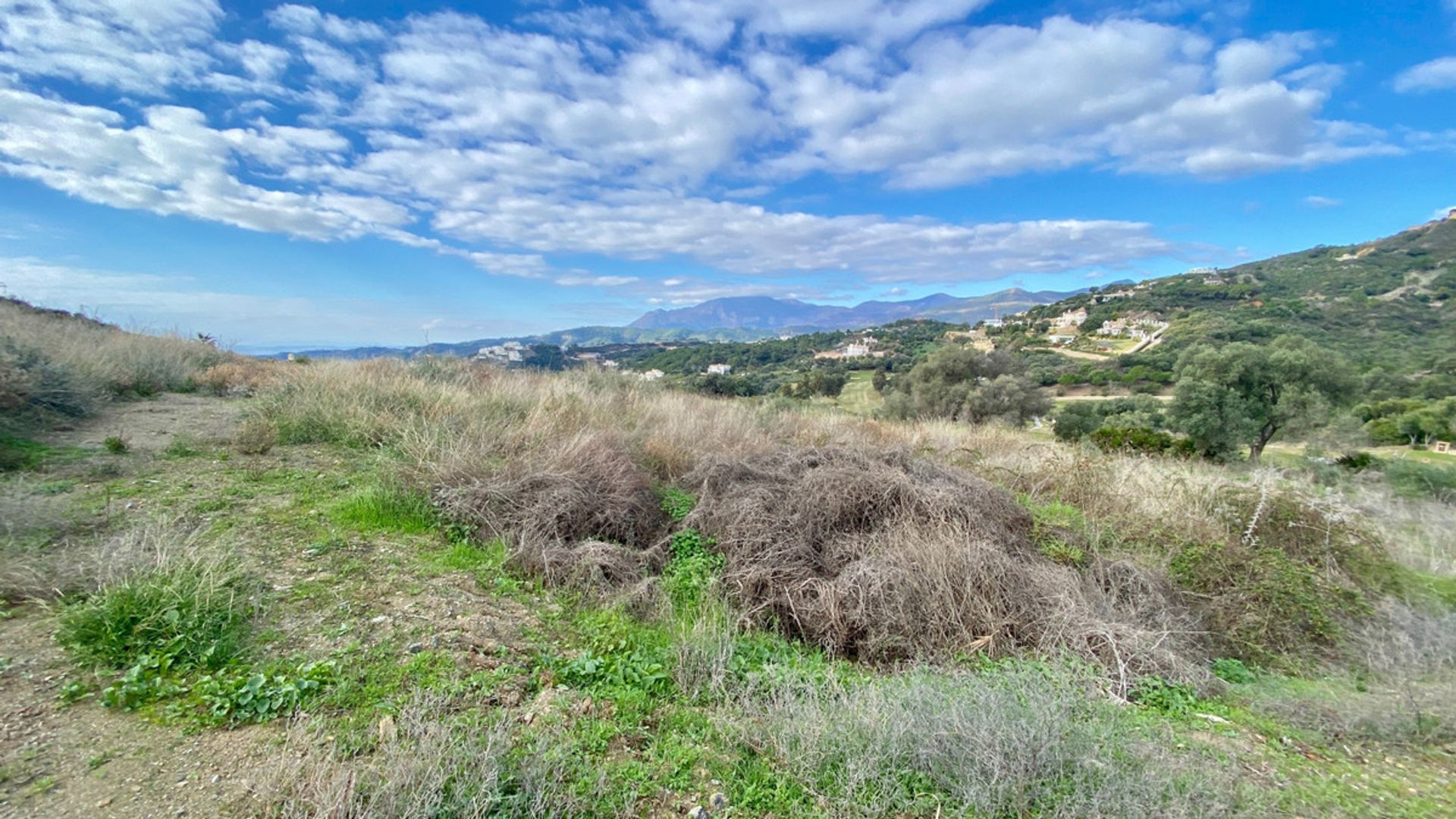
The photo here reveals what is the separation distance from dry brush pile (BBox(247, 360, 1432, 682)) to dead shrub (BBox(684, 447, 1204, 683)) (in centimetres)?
2

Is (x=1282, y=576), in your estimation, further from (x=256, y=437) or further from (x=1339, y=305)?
(x=1339, y=305)

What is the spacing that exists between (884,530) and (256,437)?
7259 mm

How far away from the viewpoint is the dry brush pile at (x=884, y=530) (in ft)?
11.9

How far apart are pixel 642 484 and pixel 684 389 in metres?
8.96

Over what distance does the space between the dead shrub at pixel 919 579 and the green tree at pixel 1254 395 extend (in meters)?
12.0

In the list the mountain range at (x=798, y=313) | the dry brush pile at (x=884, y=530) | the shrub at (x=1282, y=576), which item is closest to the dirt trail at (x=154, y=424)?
the dry brush pile at (x=884, y=530)

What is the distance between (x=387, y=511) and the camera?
15.0ft

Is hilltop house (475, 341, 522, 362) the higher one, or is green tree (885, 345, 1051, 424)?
hilltop house (475, 341, 522, 362)

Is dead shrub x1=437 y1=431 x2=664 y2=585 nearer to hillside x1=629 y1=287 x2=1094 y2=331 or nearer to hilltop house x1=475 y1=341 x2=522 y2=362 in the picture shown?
hilltop house x1=475 y1=341 x2=522 y2=362

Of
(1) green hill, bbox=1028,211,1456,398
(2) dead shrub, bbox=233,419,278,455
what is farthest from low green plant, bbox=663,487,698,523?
(1) green hill, bbox=1028,211,1456,398

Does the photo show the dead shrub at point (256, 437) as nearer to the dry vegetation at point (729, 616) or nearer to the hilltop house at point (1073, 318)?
the dry vegetation at point (729, 616)

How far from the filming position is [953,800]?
6.51 feet

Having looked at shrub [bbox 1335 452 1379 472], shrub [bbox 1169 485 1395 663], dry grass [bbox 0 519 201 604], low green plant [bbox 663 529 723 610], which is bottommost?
shrub [bbox 1335 452 1379 472]

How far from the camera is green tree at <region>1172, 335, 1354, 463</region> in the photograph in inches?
507
